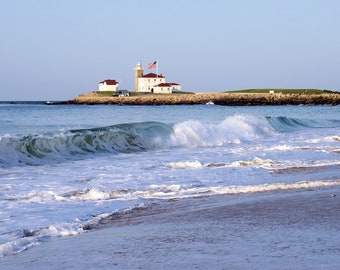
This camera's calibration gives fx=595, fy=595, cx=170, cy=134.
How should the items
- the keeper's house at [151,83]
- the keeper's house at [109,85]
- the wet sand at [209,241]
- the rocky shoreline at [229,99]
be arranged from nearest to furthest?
the wet sand at [209,241] → the rocky shoreline at [229,99] → the keeper's house at [151,83] → the keeper's house at [109,85]

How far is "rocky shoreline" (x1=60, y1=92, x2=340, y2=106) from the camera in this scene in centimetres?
9856

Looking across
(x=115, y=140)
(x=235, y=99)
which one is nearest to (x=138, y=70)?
(x=235, y=99)

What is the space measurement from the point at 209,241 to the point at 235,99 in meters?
98.9

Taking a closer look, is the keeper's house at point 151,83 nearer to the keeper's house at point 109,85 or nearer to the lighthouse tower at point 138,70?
the lighthouse tower at point 138,70

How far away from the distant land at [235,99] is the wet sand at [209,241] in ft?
306

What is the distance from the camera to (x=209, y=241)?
4742 millimetres

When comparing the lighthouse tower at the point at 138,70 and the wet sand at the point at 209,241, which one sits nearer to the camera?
the wet sand at the point at 209,241

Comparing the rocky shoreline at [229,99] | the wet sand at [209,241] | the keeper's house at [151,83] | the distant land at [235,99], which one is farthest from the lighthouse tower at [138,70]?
the wet sand at [209,241]

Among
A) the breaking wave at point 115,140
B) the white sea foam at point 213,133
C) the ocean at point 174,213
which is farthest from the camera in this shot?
the white sea foam at point 213,133

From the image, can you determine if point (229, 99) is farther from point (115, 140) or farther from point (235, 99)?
point (115, 140)

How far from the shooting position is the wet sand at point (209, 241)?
406cm

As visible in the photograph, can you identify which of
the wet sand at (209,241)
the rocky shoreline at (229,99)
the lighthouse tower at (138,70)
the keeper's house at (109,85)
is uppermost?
the lighthouse tower at (138,70)

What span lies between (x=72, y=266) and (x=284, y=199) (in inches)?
132

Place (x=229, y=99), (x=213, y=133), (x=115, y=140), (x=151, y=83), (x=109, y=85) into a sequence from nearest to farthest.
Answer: (x=115, y=140) < (x=213, y=133) < (x=229, y=99) < (x=151, y=83) < (x=109, y=85)
